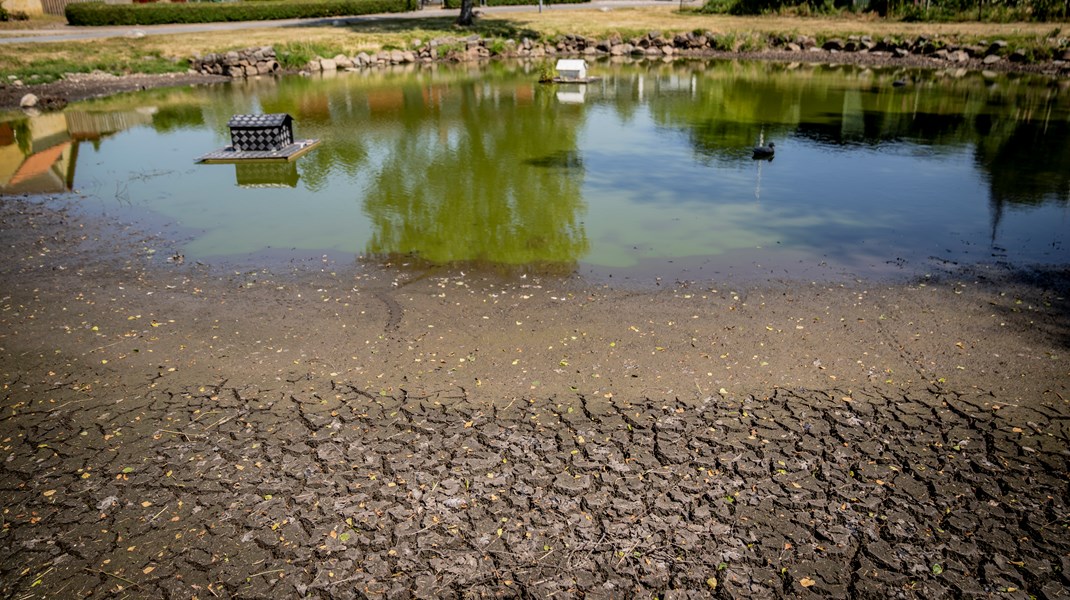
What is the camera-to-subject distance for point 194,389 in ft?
23.3

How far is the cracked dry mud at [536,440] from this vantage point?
502cm

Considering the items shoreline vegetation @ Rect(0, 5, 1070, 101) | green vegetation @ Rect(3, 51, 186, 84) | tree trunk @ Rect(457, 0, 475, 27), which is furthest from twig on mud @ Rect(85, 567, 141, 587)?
tree trunk @ Rect(457, 0, 475, 27)

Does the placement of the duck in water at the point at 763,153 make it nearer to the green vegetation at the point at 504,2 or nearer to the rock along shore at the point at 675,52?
the rock along shore at the point at 675,52

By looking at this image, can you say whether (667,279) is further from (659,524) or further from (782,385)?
(659,524)

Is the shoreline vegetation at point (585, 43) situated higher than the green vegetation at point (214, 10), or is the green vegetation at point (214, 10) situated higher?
the green vegetation at point (214, 10)

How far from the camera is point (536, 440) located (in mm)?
6289

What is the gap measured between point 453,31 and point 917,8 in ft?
80.9

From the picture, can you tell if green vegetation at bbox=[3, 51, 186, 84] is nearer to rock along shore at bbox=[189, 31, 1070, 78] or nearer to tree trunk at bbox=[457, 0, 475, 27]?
rock along shore at bbox=[189, 31, 1070, 78]

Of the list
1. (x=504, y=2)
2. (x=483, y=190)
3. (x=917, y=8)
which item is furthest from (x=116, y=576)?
(x=504, y=2)

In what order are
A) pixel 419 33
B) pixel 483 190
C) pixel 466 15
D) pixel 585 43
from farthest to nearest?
pixel 466 15 < pixel 419 33 < pixel 585 43 < pixel 483 190

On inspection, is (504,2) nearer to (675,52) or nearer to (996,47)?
(675,52)

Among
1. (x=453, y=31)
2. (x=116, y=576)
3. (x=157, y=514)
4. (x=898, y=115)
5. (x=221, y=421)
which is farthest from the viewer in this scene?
(x=453, y=31)

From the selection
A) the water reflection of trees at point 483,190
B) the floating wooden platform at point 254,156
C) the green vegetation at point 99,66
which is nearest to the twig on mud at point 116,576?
the water reflection of trees at point 483,190

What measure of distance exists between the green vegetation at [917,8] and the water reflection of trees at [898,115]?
36.2ft
